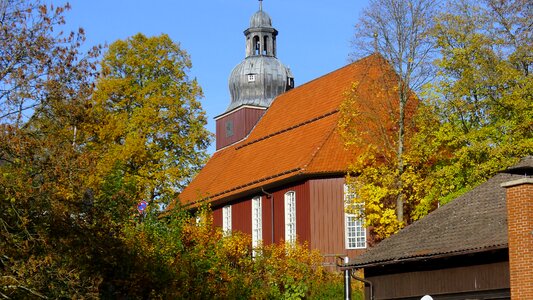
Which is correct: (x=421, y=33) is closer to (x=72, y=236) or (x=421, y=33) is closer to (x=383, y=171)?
(x=383, y=171)

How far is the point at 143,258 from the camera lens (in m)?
27.2

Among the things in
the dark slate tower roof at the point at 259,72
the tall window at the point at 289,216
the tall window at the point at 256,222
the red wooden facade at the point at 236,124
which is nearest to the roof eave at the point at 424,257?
the tall window at the point at 289,216

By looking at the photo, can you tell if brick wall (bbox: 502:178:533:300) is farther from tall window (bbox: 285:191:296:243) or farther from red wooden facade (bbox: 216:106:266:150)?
red wooden facade (bbox: 216:106:266:150)

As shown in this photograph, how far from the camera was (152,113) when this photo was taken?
4878cm

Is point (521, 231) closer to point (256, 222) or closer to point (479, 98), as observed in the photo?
point (479, 98)

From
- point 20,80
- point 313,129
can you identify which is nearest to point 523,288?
point 20,80

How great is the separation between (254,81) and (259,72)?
1.83 ft

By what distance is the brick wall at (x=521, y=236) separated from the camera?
69.4 ft

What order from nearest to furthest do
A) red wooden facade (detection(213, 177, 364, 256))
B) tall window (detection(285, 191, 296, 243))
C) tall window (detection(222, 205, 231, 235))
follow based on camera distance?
1. red wooden facade (detection(213, 177, 364, 256))
2. tall window (detection(285, 191, 296, 243))
3. tall window (detection(222, 205, 231, 235))

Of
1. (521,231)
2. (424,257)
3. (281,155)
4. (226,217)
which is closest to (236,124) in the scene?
(226,217)

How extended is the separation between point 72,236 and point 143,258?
7798mm

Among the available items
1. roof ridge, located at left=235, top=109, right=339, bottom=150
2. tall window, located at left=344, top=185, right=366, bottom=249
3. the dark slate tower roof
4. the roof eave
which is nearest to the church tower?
the dark slate tower roof

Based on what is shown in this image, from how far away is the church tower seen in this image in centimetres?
5500

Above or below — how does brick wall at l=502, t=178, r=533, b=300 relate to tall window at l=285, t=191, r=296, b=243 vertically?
below
